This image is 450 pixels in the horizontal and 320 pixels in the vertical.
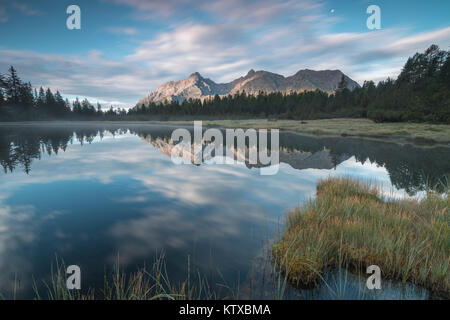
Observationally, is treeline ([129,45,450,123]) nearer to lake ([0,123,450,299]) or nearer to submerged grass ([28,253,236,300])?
lake ([0,123,450,299])

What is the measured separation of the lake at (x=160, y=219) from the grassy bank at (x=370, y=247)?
30cm

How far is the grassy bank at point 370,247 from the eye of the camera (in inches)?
148

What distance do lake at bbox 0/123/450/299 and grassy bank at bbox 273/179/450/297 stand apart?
0.30m

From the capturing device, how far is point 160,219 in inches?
263

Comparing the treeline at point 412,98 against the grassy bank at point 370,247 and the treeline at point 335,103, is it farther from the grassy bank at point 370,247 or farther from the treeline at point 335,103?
the grassy bank at point 370,247

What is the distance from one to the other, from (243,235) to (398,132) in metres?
40.5

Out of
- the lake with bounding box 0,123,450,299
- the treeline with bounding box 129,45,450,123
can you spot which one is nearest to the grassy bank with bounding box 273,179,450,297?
the lake with bounding box 0,123,450,299

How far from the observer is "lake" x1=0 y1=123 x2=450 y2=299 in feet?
13.5

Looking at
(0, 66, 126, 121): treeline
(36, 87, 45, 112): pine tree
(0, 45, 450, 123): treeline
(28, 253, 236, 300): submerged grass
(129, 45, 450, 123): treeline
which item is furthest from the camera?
(36, 87, 45, 112): pine tree

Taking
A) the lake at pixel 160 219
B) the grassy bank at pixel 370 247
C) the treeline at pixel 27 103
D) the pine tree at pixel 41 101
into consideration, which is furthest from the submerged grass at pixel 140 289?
the pine tree at pixel 41 101
